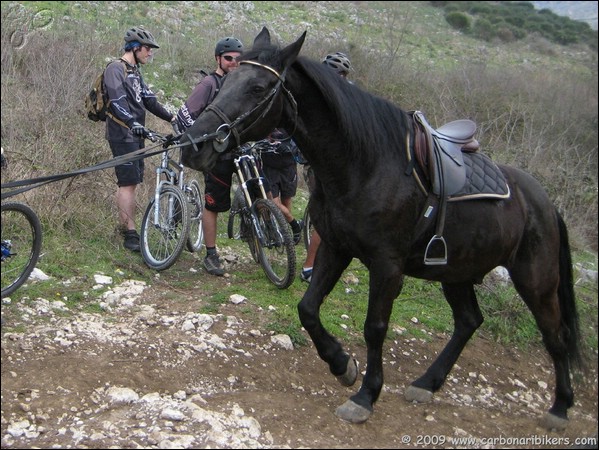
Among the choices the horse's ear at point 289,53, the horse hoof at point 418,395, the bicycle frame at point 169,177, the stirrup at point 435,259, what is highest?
the horse's ear at point 289,53

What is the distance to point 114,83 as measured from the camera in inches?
263

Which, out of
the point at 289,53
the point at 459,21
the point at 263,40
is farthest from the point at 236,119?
the point at 459,21

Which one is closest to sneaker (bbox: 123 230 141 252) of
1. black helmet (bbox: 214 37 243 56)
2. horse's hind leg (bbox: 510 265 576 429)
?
black helmet (bbox: 214 37 243 56)

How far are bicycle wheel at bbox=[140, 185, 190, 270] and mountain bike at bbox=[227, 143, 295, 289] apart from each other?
652 millimetres

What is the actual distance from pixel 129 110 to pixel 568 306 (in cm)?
458

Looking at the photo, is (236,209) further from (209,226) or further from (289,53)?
(289,53)

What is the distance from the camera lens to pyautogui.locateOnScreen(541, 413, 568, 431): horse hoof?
5.26 metres

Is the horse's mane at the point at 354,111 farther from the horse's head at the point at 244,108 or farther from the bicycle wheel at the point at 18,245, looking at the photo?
the bicycle wheel at the point at 18,245

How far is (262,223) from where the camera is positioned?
705 centimetres

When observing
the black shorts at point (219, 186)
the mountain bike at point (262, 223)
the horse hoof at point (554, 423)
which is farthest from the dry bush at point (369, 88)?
the horse hoof at point (554, 423)

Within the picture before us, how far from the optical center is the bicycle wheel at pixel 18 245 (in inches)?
210

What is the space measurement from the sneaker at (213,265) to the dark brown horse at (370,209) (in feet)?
7.96

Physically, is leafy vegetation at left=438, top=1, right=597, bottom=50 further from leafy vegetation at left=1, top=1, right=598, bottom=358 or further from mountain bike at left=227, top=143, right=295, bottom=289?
mountain bike at left=227, top=143, right=295, bottom=289

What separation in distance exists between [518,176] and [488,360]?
206cm
